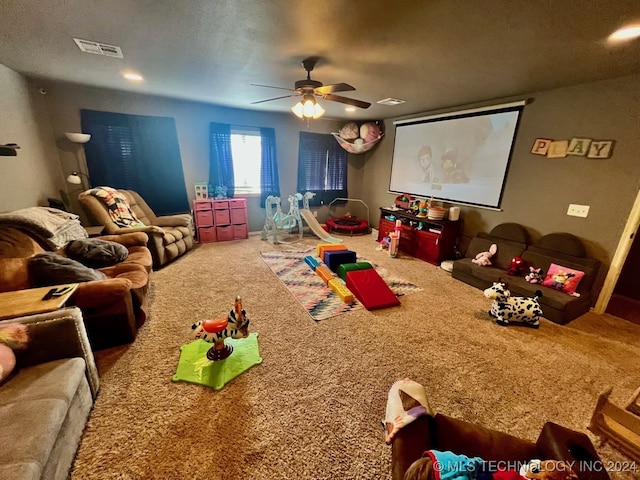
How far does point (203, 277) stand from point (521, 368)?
10.7ft

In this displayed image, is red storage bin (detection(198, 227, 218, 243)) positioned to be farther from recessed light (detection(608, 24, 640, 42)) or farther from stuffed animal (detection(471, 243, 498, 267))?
recessed light (detection(608, 24, 640, 42))

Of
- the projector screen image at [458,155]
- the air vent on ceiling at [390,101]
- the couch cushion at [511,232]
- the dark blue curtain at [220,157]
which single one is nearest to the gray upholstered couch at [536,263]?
the couch cushion at [511,232]

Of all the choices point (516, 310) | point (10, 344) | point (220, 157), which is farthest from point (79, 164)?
point (516, 310)

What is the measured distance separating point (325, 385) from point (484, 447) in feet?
3.13

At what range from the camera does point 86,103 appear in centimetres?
373

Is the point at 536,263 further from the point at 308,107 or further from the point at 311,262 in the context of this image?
the point at 308,107

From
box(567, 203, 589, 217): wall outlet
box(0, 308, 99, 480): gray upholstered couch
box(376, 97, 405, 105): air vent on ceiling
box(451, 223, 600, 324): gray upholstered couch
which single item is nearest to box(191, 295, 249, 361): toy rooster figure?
box(0, 308, 99, 480): gray upholstered couch

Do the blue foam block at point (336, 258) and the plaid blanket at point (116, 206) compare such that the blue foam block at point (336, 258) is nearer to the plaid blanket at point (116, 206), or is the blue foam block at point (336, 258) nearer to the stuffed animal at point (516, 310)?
the stuffed animal at point (516, 310)

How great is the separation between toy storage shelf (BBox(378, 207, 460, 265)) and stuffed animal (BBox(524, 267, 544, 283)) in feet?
3.83

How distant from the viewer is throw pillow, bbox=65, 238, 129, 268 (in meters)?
2.38

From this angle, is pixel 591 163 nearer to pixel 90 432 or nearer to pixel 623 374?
pixel 623 374

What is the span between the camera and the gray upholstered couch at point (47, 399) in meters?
0.97

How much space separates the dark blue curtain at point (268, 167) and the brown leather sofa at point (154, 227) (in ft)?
5.24

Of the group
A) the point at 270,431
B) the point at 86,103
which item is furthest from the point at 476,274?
the point at 86,103
